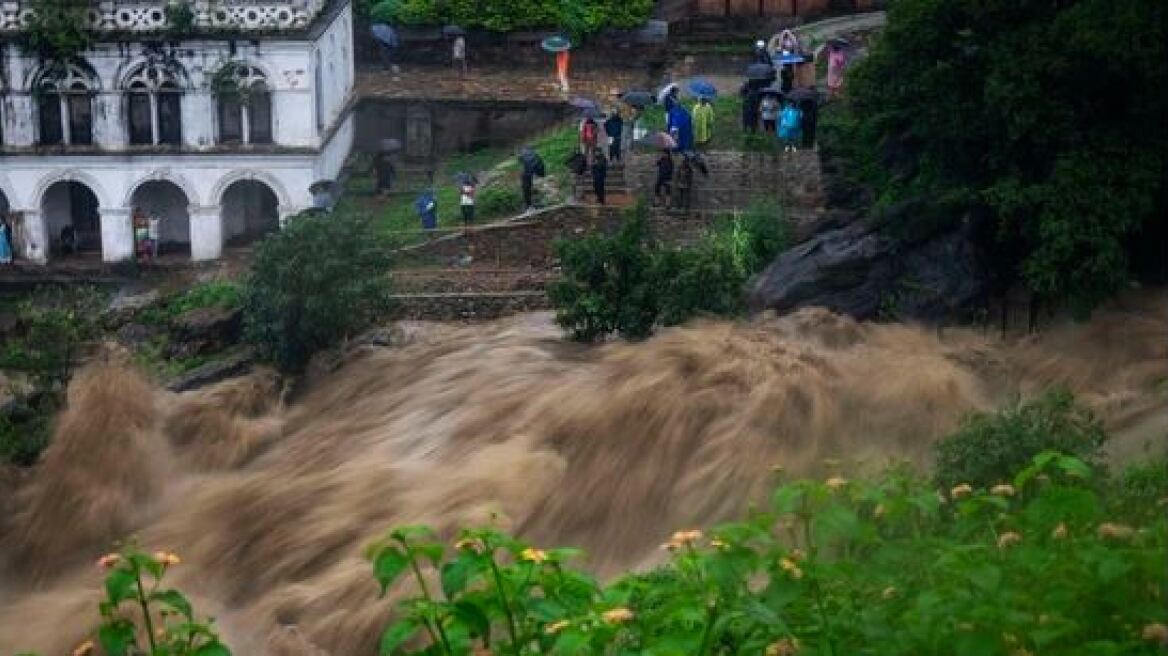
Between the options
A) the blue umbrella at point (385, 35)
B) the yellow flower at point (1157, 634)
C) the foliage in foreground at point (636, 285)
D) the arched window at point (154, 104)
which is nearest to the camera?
the yellow flower at point (1157, 634)

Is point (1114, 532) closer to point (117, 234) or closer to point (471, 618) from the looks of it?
point (471, 618)

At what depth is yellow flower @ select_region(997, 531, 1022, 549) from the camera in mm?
8633

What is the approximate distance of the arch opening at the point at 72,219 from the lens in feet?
98.1

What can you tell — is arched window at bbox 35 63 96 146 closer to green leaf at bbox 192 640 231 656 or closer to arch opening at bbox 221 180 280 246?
arch opening at bbox 221 180 280 246

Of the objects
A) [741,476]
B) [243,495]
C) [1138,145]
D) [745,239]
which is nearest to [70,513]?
[243,495]

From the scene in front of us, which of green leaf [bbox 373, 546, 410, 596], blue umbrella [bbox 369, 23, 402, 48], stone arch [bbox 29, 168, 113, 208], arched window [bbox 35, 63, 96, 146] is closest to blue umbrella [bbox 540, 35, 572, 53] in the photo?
blue umbrella [bbox 369, 23, 402, 48]

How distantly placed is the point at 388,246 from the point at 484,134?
9.02 metres

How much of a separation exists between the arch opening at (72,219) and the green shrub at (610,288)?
1088 cm

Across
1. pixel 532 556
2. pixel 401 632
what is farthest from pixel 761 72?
pixel 401 632

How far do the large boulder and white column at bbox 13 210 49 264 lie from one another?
12.0m

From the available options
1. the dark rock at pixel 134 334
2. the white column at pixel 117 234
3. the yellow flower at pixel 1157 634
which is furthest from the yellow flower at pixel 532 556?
the white column at pixel 117 234

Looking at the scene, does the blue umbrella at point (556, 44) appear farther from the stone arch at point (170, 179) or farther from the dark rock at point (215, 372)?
the dark rock at point (215, 372)

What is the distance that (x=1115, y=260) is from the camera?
61.2 ft

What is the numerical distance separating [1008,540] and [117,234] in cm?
2254
